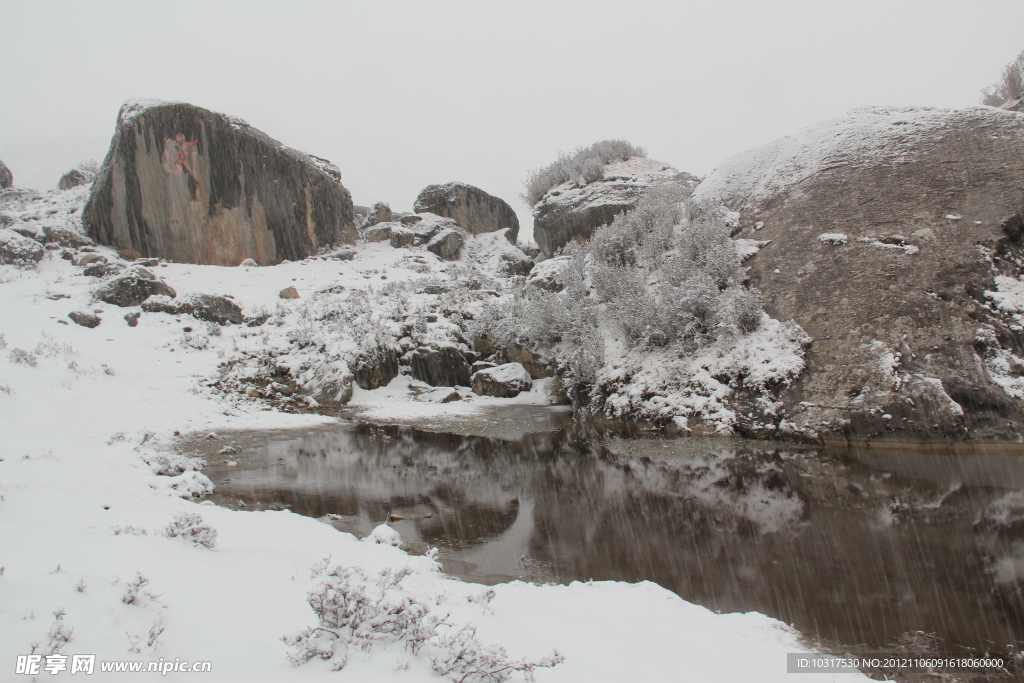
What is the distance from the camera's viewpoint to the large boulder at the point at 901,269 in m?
8.79

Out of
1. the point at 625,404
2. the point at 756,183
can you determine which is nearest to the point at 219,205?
the point at 625,404

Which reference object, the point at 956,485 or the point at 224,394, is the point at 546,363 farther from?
the point at 956,485

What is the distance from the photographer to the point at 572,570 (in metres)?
4.88

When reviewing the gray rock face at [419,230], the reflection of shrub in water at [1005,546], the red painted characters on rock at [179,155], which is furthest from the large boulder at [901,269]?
the red painted characters on rock at [179,155]

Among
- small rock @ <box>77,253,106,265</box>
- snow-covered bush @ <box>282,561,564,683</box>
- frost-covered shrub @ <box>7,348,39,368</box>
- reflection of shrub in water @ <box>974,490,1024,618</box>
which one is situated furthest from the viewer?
small rock @ <box>77,253,106,265</box>

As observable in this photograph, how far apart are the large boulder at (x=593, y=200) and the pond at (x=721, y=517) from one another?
525 inches

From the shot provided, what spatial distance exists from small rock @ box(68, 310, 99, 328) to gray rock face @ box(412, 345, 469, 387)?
33.0 feet

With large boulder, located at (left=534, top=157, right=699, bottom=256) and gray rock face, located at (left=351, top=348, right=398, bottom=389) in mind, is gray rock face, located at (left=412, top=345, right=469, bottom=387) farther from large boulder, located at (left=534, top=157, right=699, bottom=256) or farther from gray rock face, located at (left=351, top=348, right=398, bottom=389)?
large boulder, located at (left=534, top=157, right=699, bottom=256)

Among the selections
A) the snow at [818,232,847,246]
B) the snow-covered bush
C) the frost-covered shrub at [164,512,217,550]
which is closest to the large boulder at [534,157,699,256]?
the snow at [818,232,847,246]

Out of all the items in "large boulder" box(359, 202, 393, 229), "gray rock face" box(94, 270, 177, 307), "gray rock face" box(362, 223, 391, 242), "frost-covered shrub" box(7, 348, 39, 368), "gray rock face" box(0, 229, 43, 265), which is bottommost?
"frost-covered shrub" box(7, 348, 39, 368)

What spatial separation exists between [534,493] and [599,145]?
69.3 feet

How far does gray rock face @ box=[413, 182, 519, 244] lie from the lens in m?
33.3

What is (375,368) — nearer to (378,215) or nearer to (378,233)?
(378,233)

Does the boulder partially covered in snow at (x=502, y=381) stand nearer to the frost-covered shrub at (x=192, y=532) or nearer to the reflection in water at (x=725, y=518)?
the reflection in water at (x=725, y=518)
